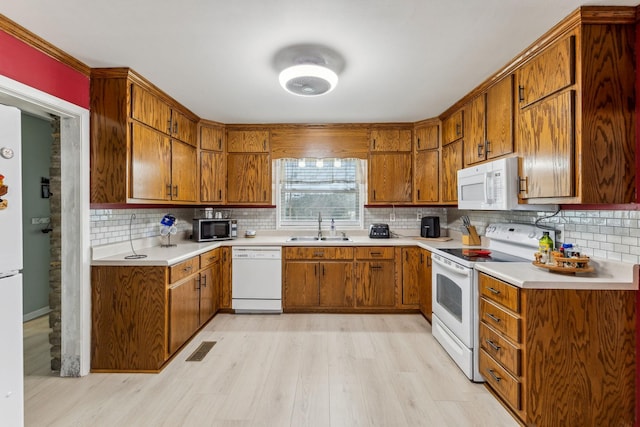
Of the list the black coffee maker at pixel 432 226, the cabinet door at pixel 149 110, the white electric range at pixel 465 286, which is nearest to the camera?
the white electric range at pixel 465 286

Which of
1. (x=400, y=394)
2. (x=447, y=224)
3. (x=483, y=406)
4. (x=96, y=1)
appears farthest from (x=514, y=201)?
(x=96, y=1)

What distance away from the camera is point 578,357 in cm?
179

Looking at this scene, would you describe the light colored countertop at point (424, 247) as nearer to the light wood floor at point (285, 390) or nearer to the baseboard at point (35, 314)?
the light wood floor at point (285, 390)

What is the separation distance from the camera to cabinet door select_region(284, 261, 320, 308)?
3.77m

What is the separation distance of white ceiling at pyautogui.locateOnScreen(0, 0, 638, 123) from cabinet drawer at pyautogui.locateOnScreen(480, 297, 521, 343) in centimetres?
173

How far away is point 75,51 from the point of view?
2.18 metres

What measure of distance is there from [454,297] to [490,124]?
149cm

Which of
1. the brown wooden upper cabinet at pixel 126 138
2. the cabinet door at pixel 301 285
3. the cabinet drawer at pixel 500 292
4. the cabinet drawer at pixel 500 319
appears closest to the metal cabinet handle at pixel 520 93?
the cabinet drawer at pixel 500 292

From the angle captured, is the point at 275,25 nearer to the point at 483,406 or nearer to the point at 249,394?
the point at 249,394

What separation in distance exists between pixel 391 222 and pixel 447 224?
0.74 meters

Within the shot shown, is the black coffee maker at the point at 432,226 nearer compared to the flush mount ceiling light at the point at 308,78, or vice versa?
the flush mount ceiling light at the point at 308,78

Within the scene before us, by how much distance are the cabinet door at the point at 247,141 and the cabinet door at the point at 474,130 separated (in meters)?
2.30

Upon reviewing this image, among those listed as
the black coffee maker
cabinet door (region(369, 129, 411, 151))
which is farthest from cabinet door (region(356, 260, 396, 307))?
cabinet door (region(369, 129, 411, 151))

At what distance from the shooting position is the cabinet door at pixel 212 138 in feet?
12.6
